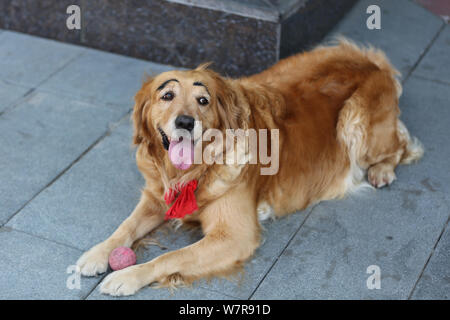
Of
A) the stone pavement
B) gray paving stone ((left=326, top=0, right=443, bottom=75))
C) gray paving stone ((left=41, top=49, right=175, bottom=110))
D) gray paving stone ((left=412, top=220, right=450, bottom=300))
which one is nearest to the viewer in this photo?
gray paving stone ((left=412, top=220, right=450, bottom=300))

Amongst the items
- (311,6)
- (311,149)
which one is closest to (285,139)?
(311,149)

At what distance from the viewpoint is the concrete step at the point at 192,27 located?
5.76 metres

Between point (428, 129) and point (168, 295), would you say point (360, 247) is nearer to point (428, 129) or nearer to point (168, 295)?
point (168, 295)

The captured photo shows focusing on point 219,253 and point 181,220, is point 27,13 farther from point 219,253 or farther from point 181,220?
point 219,253

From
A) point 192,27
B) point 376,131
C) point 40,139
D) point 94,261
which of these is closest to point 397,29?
point 192,27

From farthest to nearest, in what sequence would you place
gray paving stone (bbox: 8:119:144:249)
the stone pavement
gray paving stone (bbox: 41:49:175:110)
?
gray paving stone (bbox: 41:49:175:110) < gray paving stone (bbox: 8:119:144:249) < the stone pavement

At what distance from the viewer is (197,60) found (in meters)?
6.20

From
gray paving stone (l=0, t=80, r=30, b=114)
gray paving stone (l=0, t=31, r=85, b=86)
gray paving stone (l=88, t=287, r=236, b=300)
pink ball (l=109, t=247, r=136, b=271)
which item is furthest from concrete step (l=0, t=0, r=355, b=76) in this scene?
gray paving stone (l=88, t=287, r=236, b=300)

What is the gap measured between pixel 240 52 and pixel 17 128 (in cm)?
209

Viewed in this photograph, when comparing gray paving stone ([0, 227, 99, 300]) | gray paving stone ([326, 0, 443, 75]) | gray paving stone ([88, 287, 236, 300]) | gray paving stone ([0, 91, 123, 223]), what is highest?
gray paving stone ([326, 0, 443, 75])

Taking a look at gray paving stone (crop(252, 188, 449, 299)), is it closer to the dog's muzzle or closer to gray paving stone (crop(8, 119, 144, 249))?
the dog's muzzle

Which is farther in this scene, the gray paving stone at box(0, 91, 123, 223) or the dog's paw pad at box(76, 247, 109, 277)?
the gray paving stone at box(0, 91, 123, 223)

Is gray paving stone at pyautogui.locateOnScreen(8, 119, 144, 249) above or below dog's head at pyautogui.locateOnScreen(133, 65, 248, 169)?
below

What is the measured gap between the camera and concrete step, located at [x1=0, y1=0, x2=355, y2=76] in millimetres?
5759
